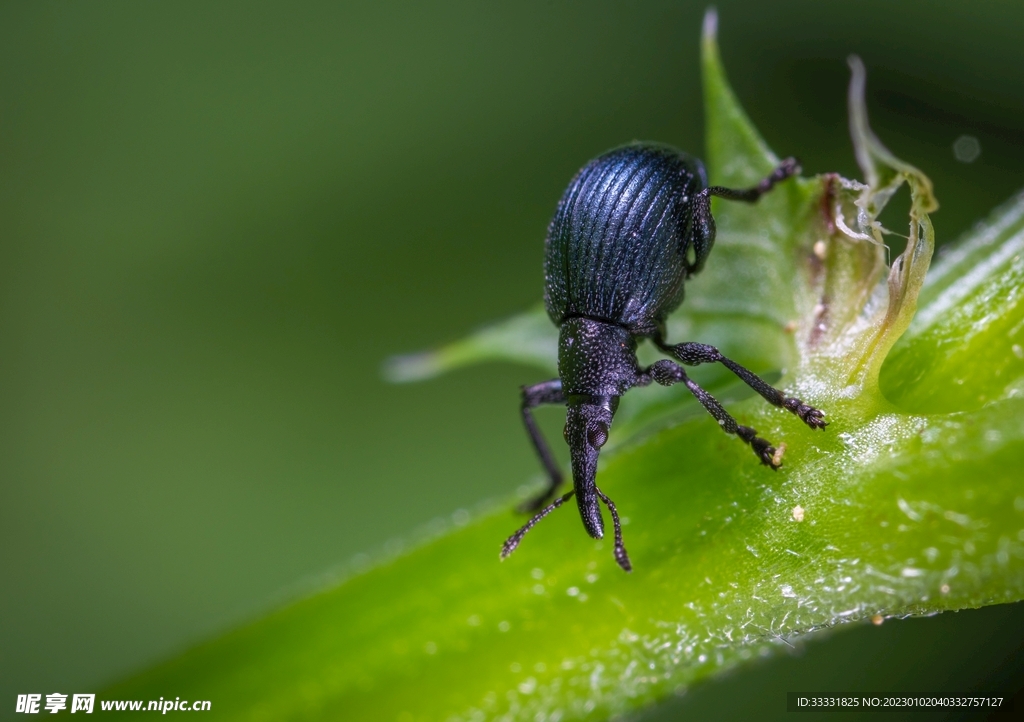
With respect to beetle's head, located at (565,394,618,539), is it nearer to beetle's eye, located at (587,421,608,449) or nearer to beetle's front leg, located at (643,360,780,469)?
beetle's eye, located at (587,421,608,449)

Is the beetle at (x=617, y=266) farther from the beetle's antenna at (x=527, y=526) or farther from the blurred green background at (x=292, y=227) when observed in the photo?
the blurred green background at (x=292, y=227)

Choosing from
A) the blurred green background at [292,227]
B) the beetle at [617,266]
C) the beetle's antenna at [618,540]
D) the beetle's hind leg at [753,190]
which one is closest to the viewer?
the beetle's antenna at [618,540]

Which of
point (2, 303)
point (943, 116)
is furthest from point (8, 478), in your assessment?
point (943, 116)

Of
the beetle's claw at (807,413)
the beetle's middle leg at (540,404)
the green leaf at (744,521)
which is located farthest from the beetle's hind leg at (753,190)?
the beetle's middle leg at (540,404)

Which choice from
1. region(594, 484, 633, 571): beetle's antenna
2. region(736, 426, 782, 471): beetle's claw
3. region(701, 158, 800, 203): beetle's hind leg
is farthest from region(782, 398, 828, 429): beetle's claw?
region(701, 158, 800, 203): beetle's hind leg

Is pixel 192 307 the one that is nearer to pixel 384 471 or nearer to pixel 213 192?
pixel 213 192

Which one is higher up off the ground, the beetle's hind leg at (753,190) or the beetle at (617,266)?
the beetle at (617,266)
